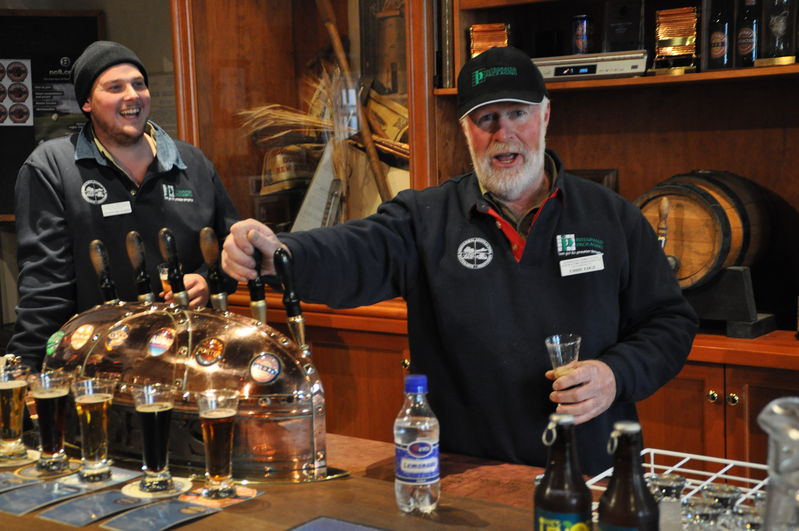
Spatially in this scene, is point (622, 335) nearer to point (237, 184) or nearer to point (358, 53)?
point (358, 53)

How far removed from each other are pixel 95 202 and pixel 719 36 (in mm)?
2020

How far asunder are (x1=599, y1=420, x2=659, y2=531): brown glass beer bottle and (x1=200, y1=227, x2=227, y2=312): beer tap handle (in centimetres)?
96

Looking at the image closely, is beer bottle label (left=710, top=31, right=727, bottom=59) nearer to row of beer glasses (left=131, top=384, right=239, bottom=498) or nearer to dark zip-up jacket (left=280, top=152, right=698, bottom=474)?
dark zip-up jacket (left=280, top=152, right=698, bottom=474)

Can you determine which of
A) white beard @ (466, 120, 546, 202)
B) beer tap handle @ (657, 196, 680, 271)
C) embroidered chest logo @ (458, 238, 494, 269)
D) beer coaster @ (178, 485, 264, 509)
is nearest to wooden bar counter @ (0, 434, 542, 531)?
beer coaster @ (178, 485, 264, 509)

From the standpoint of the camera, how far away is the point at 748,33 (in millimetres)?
2863

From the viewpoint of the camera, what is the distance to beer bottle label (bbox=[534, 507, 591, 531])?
1.12m

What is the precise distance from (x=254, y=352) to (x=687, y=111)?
221cm

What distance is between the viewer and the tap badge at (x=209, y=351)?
5.61ft

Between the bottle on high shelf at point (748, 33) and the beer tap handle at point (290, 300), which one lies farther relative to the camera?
the bottle on high shelf at point (748, 33)

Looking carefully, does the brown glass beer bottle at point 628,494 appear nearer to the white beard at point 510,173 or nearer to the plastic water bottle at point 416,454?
the plastic water bottle at point 416,454

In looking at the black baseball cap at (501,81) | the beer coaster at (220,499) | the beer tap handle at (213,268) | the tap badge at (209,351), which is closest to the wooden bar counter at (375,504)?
the beer coaster at (220,499)

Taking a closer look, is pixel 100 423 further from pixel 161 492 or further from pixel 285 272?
pixel 285 272

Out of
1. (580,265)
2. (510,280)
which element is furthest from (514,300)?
(580,265)

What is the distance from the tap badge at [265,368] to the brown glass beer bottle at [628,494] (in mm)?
725
